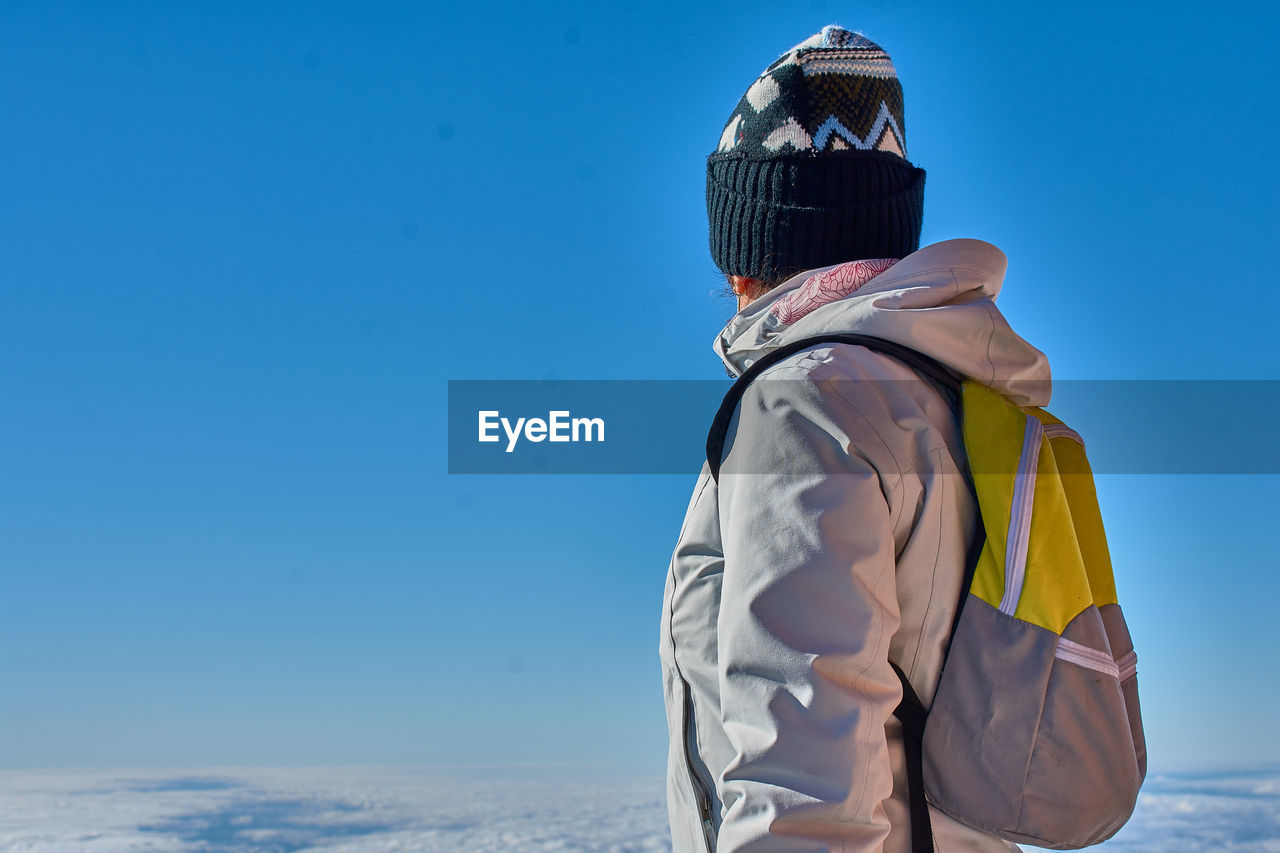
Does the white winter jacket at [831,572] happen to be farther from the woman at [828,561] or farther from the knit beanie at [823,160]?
the knit beanie at [823,160]

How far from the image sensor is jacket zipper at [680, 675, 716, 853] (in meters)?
1.85

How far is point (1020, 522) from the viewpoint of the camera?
1.74 metres

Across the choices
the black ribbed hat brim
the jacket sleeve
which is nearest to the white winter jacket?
the jacket sleeve

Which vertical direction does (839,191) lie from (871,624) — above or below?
above

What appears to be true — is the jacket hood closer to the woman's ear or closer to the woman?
the woman

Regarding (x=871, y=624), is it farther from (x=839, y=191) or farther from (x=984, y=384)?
(x=839, y=191)

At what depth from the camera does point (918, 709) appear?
1.74m

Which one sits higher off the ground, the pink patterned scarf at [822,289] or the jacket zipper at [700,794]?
the pink patterned scarf at [822,289]

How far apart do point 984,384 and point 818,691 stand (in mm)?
656

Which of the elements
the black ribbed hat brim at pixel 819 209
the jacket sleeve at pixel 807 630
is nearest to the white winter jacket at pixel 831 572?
the jacket sleeve at pixel 807 630

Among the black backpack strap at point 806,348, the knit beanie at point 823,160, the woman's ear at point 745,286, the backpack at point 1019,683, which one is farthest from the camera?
the woman's ear at point 745,286

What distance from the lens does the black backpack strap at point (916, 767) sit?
5.69ft

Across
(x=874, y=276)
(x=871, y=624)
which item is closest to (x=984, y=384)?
(x=874, y=276)

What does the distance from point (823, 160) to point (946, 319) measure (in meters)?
0.63
